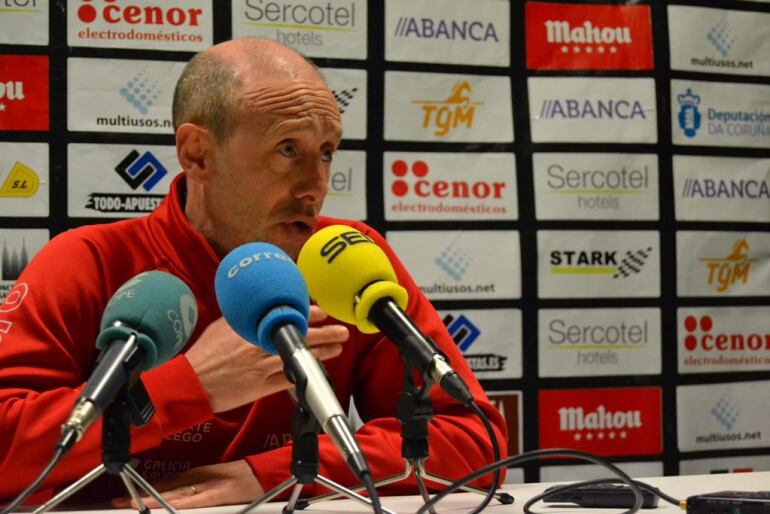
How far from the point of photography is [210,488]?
139 cm

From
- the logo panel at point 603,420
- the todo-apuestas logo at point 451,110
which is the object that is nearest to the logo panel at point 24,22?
the todo-apuestas logo at point 451,110

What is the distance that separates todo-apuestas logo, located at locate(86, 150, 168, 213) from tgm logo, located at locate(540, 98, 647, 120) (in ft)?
4.08

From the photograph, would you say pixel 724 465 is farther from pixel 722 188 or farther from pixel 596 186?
pixel 596 186

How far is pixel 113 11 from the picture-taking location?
105 inches

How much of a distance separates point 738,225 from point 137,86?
6.65 ft

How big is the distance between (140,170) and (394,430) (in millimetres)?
1453

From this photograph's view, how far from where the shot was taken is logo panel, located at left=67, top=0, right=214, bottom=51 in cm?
266

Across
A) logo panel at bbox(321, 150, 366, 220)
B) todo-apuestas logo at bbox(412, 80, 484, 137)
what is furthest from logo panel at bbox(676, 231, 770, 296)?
logo panel at bbox(321, 150, 366, 220)

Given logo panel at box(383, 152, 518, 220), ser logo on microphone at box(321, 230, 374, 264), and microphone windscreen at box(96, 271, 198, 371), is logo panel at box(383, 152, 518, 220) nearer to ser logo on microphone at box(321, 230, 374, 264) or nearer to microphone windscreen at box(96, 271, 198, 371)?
ser logo on microphone at box(321, 230, 374, 264)

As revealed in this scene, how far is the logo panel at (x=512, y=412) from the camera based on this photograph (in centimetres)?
293

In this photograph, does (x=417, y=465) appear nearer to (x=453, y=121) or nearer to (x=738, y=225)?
(x=453, y=121)

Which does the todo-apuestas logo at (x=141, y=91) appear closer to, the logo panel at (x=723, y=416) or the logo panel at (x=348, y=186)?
the logo panel at (x=348, y=186)

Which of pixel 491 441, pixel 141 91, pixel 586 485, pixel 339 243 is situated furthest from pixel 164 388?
pixel 141 91

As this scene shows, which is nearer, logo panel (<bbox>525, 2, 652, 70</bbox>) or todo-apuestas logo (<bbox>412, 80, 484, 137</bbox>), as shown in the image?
todo-apuestas logo (<bbox>412, 80, 484, 137</bbox>)
